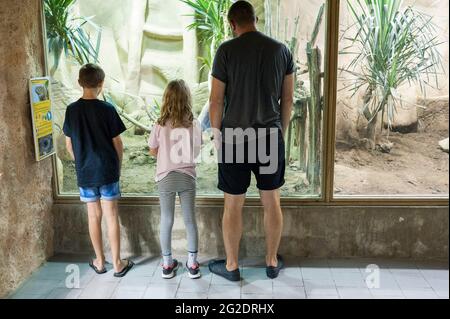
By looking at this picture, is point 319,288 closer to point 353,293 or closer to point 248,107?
point 353,293

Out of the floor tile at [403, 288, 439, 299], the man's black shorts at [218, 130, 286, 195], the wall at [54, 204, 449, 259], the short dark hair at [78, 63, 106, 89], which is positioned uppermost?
the short dark hair at [78, 63, 106, 89]

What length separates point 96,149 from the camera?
3.16 meters

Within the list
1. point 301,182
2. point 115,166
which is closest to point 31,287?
point 115,166

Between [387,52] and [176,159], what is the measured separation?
5.23ft

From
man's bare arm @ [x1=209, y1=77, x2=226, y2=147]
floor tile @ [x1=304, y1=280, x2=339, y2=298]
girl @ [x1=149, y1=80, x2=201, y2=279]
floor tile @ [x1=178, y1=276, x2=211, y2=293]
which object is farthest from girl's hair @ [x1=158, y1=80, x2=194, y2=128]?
floor tile @ [x1=304, y1=280, x2=339, y2=298]

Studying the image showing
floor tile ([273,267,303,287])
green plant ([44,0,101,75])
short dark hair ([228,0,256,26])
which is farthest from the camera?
green plant ([44,0,101,75])

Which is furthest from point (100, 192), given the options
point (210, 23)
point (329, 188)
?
point (329, 188)

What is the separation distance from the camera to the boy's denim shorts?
3.25 m

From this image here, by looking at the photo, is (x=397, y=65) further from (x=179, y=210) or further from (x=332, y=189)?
(x=179, y=210)

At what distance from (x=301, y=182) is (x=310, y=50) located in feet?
3.06

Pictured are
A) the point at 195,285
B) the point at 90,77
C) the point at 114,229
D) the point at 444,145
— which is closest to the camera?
the point at 90,77

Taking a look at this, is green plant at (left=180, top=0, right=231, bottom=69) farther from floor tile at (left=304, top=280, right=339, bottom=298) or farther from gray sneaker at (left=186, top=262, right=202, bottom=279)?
floor tile at (left=304, top=280, right=339, bottom=298)

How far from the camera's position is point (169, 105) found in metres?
3.07

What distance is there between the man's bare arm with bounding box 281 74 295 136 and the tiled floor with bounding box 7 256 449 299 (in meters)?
1.00
